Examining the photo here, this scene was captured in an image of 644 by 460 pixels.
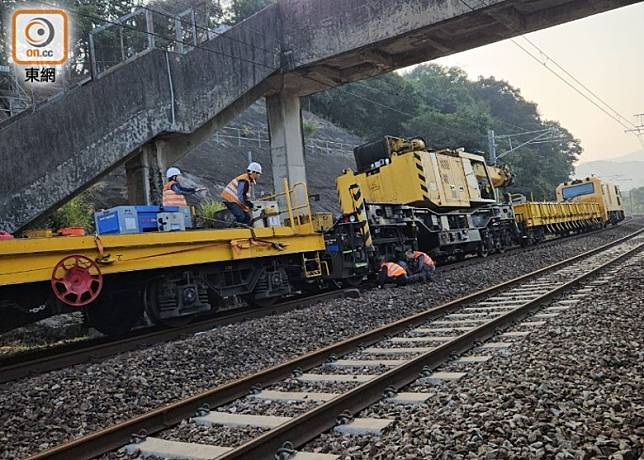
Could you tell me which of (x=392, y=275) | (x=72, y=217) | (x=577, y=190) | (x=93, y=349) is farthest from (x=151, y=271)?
(x=577, y=190)

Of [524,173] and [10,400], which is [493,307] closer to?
[10,400]

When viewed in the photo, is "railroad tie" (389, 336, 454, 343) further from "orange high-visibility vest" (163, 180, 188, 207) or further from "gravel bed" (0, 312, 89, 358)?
"gravel bed" (0, 312, 89, 358)

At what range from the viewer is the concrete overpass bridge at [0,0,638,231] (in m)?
9.55

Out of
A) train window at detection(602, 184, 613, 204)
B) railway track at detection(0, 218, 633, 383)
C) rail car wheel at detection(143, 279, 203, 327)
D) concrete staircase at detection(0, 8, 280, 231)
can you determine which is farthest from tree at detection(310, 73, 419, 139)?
rail car wheel at detection(143, 279, 203, 327)

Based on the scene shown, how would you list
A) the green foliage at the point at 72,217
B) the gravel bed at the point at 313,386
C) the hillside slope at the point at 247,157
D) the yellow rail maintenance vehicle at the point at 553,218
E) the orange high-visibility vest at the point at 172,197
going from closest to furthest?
the gravel bed at the point at 313,386 → the orange high-visibility vest at the point at 172,197 → the green foliage at the point at 72,217 → the yellow rail maintenance vehicle at the point at 553,218 → the hillside slope at the point at 247,157

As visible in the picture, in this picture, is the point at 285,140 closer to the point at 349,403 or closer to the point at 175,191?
the point at 175,191

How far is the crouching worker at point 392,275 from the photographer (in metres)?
11.0

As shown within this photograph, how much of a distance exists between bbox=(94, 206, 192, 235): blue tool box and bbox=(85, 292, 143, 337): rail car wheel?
36.0 inches

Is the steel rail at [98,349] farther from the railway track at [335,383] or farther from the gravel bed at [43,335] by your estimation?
the railway track at [335,383]

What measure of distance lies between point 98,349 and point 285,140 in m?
8.10

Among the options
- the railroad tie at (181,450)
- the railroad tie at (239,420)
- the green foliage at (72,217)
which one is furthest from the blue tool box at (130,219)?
the green foliage at (72,217)

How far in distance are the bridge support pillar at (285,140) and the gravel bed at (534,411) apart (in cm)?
918

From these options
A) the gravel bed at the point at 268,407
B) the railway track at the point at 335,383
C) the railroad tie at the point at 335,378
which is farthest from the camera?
the railroad tie at the point at 335,378

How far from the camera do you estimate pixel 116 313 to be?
26.1 ft
